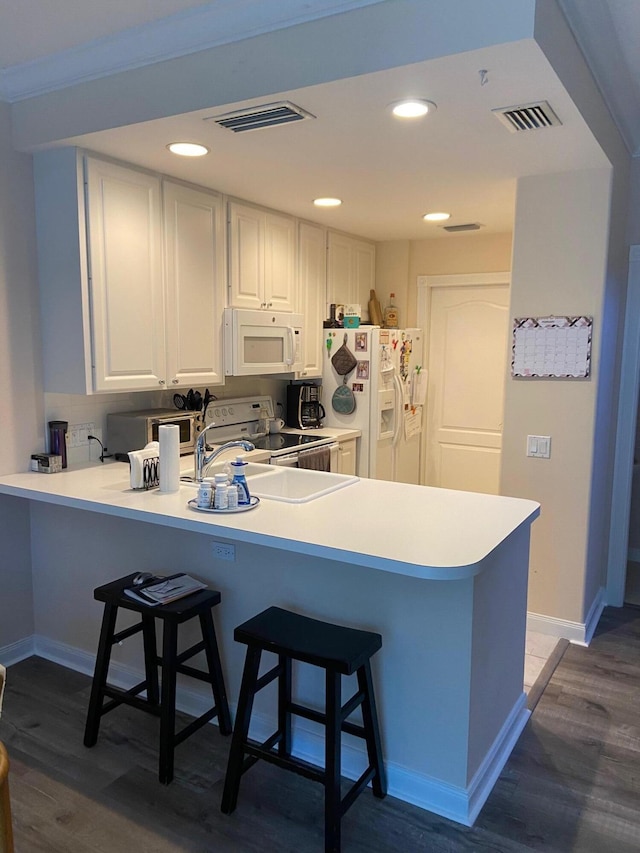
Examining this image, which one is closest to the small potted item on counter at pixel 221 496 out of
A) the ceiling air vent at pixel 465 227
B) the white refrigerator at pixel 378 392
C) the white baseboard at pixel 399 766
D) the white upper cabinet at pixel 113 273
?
the white baseboard at pixel 399 766

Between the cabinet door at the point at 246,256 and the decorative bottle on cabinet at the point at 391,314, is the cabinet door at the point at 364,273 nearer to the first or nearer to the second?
the decorative bottle on cabinet at the point at 391,314

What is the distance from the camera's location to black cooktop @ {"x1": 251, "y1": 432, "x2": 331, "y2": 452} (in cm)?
390

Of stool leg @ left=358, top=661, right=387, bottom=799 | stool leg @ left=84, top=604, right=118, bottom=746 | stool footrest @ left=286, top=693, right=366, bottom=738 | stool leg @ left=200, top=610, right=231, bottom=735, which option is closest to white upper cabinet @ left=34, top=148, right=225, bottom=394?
stool leg @ left=84, top=604, right=118, bottom=746

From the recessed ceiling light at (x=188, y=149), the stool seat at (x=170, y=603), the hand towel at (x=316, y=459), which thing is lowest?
the stool seat at (x=170, y=603)

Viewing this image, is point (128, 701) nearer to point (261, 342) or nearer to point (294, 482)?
point (294, 482)

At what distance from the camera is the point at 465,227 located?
4562 millimetres

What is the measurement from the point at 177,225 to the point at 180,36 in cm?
108

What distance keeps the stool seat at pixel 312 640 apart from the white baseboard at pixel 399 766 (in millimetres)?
505

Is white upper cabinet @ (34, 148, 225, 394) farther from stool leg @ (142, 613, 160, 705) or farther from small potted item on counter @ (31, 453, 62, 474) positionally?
stool leg @ (142, 613, 160, 705)

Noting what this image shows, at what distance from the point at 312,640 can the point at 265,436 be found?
95.2 inches

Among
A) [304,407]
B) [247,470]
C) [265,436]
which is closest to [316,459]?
[265,436]

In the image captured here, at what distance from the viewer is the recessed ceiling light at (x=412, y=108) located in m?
2.21

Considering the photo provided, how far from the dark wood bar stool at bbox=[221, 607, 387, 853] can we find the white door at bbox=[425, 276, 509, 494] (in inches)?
Result: 125

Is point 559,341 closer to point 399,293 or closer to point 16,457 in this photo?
point 399,293
